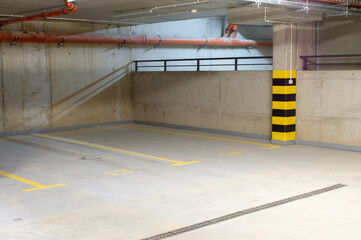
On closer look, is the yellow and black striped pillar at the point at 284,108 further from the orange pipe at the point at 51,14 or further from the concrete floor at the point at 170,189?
the orange pipe at the point at 51,14

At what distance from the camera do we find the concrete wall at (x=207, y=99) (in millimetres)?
12500

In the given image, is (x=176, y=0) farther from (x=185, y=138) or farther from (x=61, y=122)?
(x=61, y=122)

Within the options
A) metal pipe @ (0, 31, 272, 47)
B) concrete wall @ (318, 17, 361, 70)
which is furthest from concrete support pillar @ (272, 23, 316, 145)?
metal pipe @ (0, 31, 272, 47)

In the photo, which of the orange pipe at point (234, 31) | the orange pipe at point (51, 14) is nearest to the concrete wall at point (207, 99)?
the orange pipe at point (234, 31)

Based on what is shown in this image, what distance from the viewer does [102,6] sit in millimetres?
11266

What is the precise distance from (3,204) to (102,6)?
6390 millimetres

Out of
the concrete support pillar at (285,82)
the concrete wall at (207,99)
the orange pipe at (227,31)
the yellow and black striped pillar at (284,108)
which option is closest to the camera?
the concrete support pillar at (285,82)

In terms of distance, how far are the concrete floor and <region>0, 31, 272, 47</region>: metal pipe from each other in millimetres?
3170

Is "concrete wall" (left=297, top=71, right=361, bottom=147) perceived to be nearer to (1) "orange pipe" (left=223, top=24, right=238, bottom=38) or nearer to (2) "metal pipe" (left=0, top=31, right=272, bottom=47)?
(2) "metal pipe" (left=0, top=31, right=272, bottom=47)

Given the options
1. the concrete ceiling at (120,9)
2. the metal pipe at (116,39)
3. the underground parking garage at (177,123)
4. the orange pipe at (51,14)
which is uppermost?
the concrete ceiling at (120,9)

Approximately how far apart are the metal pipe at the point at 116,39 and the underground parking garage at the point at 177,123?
4 centimetres

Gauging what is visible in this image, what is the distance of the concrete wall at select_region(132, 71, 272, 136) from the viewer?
12.5m

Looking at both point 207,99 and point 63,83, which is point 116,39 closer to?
point 63,83

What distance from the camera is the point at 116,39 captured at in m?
14.9
